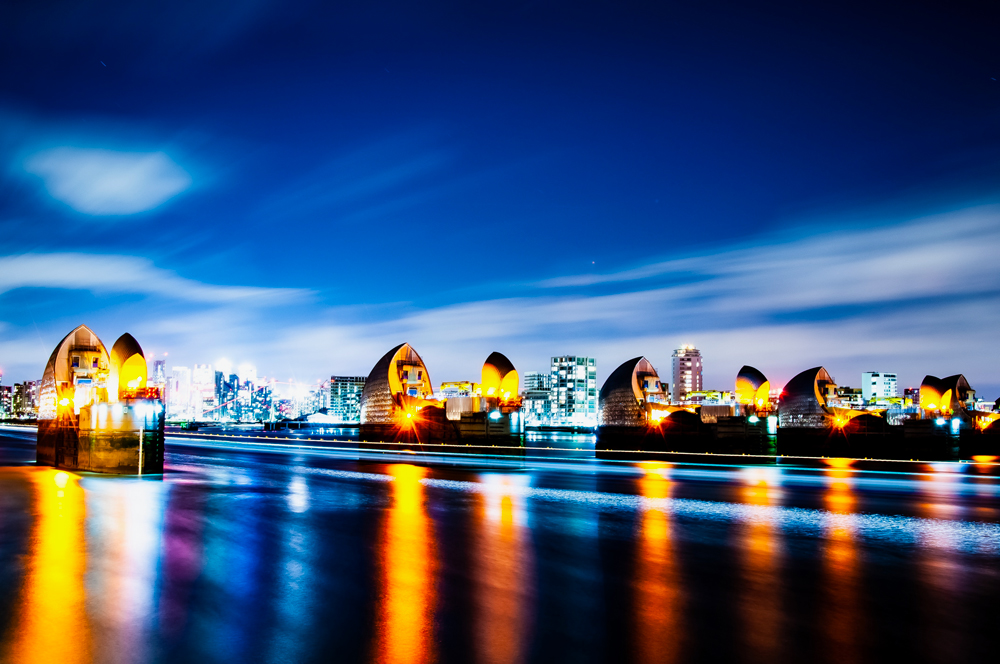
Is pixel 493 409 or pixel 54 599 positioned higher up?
pixel 54 599

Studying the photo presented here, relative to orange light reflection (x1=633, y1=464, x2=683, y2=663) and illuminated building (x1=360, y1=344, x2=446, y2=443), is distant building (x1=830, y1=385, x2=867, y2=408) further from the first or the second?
orange light reflection (x1=633, y1=464, x2=683, y2=663)

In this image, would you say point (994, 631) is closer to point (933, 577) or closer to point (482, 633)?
point (933, 577)

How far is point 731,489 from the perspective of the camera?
91.0 feet

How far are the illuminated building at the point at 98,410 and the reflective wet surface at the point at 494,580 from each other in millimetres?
11025

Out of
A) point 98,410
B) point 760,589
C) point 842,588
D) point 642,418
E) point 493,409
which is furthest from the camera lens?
point 642,418

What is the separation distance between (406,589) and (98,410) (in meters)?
29.9

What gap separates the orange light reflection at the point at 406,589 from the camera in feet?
23.0

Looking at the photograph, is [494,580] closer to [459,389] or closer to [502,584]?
[502,584]

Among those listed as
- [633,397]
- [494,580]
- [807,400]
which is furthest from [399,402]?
[494,580]

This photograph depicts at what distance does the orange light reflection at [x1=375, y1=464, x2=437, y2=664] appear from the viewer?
23.0 ft

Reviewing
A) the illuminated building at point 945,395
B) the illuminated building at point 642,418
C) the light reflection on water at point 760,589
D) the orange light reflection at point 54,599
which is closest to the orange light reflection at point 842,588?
the light reflection on water at point 760,589

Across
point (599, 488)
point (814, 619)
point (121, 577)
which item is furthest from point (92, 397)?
point (814, 619)

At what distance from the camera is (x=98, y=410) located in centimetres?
3334

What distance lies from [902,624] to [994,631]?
96 cm
